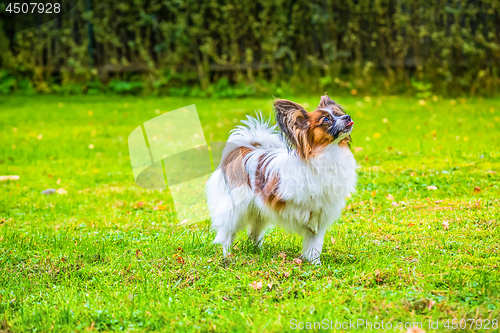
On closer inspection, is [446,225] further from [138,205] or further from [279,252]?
[138,205]

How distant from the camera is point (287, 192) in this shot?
3510 millimetres

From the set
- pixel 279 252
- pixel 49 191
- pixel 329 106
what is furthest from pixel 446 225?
pixel 49 191

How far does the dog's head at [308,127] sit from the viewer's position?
11.2 feet

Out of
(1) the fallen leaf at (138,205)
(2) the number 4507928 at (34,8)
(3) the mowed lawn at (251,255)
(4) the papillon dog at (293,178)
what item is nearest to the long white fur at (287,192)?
(4) the papillon dog at (293,178)

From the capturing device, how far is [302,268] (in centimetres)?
359

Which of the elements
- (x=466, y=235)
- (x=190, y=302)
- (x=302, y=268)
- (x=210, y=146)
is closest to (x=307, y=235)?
(x=302, y=268)

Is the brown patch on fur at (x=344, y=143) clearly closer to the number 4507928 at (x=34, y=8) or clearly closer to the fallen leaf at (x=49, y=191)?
the fallen leaf at (x=49, y=191)

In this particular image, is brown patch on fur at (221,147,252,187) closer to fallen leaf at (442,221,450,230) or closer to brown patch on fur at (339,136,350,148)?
brown patch on fur at (339,136,350,148)

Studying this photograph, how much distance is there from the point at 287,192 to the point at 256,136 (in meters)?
0.68

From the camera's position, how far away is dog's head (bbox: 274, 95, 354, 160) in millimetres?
3428

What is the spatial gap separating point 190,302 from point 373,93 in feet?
31.7

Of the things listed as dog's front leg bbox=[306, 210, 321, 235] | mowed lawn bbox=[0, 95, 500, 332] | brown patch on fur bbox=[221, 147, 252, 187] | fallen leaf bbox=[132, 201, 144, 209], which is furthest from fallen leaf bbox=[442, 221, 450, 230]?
fallen leaf bbox=[132, 201, 144, 209]

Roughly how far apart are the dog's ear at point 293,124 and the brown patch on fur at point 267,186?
27 cm

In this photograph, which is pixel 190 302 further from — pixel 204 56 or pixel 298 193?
pixel 204 56
